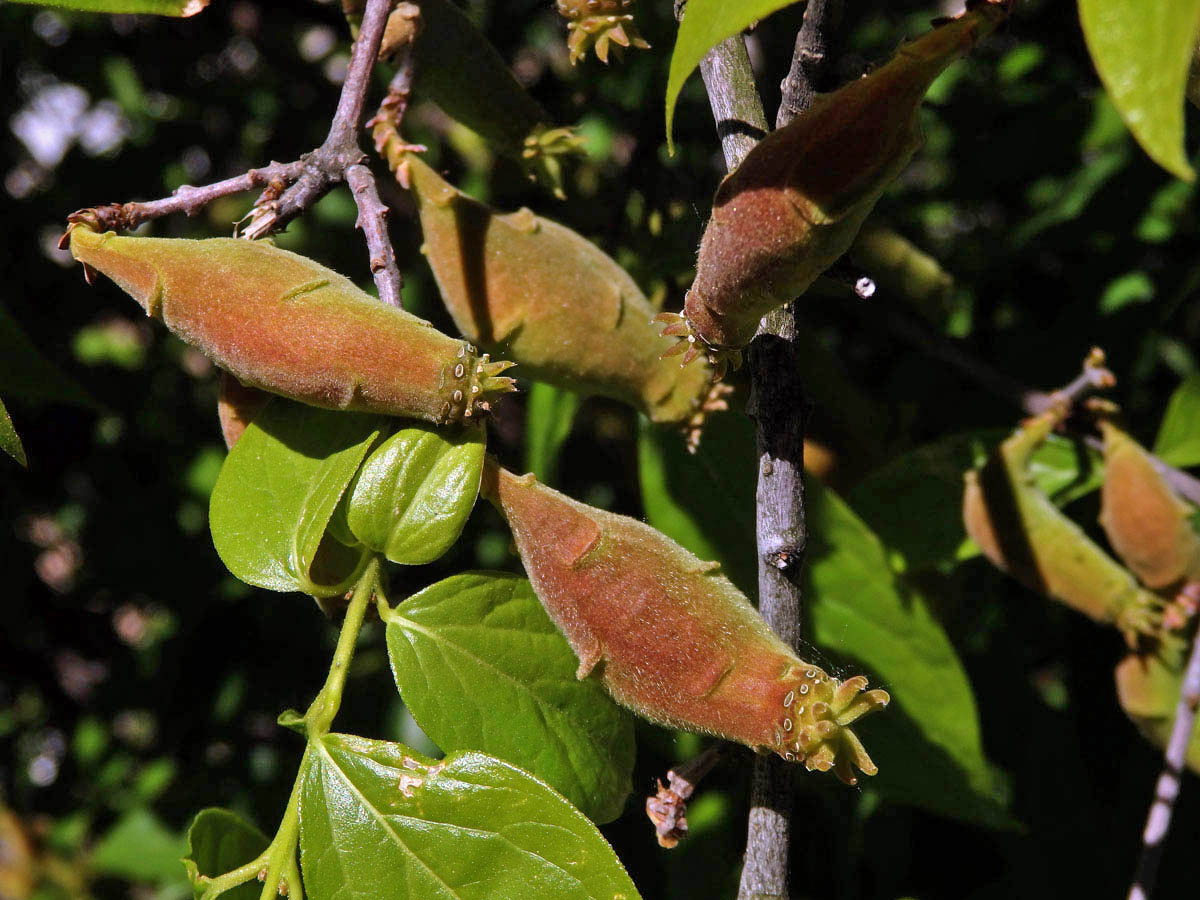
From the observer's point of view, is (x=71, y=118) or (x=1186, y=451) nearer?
(x=1186, y=451)

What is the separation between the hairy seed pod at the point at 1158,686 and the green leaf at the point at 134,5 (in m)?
1.16

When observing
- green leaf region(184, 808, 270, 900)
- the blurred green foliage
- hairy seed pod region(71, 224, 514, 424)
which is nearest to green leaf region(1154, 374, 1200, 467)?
the blurred green foliage

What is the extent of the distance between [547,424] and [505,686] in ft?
1.96

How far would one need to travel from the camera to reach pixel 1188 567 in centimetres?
126

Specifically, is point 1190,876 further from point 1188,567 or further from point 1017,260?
point 1017,260

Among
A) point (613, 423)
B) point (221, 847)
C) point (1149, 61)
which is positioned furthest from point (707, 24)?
point (613, 423)

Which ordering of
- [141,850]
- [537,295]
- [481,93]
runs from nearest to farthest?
[537,295] → [481,93] → [141,850]

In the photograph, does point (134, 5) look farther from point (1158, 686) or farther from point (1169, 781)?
point (1158, 686)

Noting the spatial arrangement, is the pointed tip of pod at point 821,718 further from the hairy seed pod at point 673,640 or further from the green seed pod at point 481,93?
the green seed pod at point 481,93

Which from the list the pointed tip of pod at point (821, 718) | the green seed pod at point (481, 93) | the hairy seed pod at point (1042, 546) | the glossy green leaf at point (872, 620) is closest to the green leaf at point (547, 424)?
the glossy green leaf at point (872, 620)

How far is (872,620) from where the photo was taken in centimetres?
122

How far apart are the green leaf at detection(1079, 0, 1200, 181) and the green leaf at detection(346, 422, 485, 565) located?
49cm

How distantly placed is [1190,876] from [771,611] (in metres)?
1.14

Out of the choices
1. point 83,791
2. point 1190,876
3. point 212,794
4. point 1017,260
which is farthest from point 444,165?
point 1190,876
